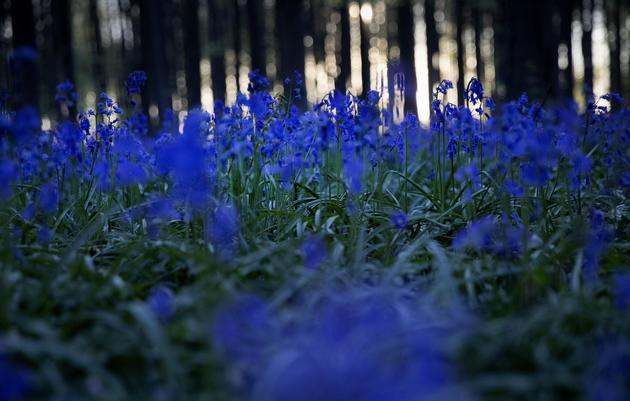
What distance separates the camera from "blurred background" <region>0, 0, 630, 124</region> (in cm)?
654

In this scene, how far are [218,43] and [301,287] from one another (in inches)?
538

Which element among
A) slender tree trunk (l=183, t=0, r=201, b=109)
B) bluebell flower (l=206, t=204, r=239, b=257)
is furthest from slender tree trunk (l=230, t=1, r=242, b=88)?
bluebell flower (l=206, t=204, r=239, b=257)

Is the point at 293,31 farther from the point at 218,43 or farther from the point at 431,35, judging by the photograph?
the point at 431,35

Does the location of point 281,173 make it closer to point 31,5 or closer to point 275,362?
point 275,362

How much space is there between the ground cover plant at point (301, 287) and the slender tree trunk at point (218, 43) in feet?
29.4

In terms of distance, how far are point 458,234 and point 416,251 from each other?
0.54 m

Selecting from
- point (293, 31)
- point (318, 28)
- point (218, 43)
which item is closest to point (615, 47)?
point (318, 28)

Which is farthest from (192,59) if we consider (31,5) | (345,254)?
(345,254)

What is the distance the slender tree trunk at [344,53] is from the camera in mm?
12977

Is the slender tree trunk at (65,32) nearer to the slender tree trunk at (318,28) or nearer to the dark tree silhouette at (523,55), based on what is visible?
→ the slender tree trunk at (318,28)

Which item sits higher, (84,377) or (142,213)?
(142,213)

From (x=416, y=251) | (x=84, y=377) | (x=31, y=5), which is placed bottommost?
(x=84, y=377)

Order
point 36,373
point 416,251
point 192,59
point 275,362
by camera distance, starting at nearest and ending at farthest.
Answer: point 275,362
point 36,373
point 416,251
point 192,59

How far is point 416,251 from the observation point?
8.61ft
